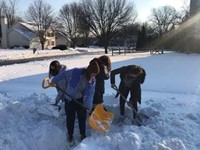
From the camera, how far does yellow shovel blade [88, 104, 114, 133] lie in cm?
572

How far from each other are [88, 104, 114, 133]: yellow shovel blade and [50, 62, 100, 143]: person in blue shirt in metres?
0.17

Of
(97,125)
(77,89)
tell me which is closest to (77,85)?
(77,89)

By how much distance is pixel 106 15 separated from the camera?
141 feet

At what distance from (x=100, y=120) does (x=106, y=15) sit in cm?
3788

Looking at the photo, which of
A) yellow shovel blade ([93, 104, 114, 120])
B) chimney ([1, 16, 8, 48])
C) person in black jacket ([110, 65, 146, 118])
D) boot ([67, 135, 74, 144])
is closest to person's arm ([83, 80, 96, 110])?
yellow shovel blade ([93, 104, 114, 120])

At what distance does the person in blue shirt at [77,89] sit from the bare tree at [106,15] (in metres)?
37.6

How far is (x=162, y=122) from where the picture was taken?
6211mm

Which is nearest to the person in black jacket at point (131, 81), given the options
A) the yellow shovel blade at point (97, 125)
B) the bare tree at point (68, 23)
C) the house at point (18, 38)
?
the yellow shovel blade at point (97, 125)

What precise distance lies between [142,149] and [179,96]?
15.7ft

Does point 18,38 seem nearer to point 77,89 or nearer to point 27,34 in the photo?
point 27,34

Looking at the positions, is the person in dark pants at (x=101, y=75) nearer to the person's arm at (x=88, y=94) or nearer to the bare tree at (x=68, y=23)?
the person's arm at (x=88, y=94)

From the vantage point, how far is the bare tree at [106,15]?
42.7 metres

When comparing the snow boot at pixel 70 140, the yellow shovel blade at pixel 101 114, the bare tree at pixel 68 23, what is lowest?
the snow boot at pixel 70 140

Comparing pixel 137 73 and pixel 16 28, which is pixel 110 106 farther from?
pixel 16 28
